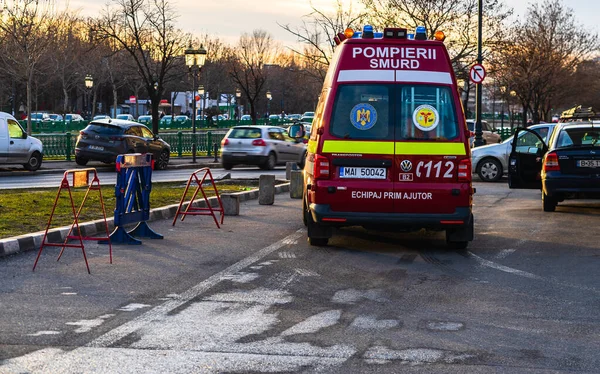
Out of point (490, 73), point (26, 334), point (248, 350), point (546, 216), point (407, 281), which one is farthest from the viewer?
point (490, 73)

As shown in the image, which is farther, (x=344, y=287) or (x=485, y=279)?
(x=485, y=279)

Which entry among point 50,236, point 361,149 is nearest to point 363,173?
point 361,149

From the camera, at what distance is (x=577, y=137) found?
1772 cm

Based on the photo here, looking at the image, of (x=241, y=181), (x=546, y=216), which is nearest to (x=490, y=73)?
(x=241, y=181)

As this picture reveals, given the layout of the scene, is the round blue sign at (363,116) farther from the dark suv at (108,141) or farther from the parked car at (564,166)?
the dark suv at (108,141)

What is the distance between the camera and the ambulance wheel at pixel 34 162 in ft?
100

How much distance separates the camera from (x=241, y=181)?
999 inches

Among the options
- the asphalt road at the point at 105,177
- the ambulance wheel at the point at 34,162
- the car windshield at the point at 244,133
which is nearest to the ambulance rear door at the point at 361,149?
the asphalt road at the point at 105,177

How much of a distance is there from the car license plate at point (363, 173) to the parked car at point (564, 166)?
589 cm

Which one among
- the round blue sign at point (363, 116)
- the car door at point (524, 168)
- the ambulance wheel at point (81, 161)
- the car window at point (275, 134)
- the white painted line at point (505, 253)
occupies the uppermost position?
the round blue sign at point (363, 116)

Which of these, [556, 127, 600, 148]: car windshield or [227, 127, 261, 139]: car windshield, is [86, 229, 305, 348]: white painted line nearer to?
[556, 127, 600, 148]: car windshield

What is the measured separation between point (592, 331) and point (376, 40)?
5.67 metres

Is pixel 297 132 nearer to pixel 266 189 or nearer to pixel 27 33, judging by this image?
pixel 266 189

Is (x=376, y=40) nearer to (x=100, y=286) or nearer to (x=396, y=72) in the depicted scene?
(x=396, y=72)
